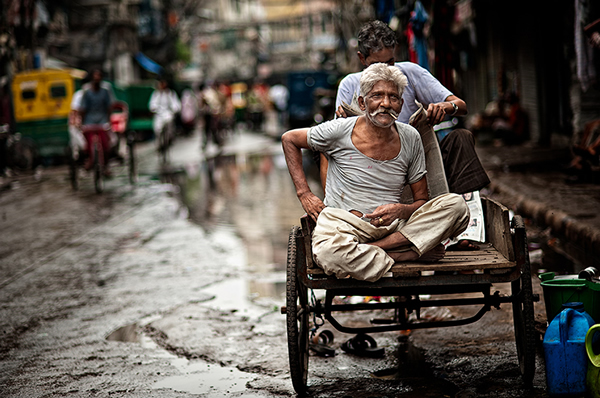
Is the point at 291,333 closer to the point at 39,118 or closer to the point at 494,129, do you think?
the point at 494,129

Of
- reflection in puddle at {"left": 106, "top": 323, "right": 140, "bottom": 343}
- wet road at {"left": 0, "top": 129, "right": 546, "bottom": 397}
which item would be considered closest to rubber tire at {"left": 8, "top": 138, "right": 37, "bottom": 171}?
wet road at {"left": 0, "top": 129, "right": 546, "bottom": 397}

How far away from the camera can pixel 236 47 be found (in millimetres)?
87750

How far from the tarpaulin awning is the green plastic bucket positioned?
4177 centimetres

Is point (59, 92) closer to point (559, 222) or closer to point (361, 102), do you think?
point (559, 222)

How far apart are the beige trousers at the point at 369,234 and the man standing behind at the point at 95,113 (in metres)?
11.3

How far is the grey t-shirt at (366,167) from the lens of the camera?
442 cm

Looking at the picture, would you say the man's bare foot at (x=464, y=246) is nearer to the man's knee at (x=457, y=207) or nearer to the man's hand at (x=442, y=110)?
the man's knee at (x=457, y=207)

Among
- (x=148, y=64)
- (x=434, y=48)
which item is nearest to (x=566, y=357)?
(x=434, y=48)

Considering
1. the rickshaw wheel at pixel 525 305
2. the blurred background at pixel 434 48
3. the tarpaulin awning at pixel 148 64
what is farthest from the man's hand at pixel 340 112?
the tarpaulin awning at pixel 148 64

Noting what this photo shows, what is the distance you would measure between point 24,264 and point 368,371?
499 centimetres

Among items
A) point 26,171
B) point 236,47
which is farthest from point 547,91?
point 236,47

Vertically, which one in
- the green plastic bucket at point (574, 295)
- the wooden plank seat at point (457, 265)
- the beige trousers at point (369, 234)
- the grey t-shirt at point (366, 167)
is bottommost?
the green plastic bucket at point (574, 295)

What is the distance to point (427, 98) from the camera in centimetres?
527

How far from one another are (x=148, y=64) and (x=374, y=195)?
42635 millimetres
